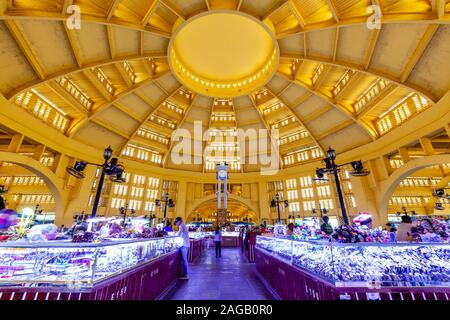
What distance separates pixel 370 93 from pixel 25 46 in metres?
26.0

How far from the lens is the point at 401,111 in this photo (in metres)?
17.3

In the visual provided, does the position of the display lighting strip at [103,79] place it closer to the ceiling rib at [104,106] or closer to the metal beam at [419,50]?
the ceiling rib at [104,106]

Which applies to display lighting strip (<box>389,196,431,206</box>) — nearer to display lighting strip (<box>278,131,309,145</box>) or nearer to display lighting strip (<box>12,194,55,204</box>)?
display lighting strip (<box>278,131,309,145</box>)

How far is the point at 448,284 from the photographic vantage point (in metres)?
2.71

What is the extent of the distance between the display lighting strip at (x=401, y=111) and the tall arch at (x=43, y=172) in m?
30.6

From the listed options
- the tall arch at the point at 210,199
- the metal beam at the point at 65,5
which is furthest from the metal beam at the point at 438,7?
the tall arch at the point at 210,199

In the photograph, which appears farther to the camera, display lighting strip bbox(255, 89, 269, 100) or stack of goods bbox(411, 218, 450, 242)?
display lighting strip bbox(255, 89, 269, 100)

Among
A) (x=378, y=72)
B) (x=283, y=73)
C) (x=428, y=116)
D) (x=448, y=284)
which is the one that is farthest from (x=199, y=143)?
(x=448, y=284)

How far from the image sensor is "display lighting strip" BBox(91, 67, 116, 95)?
17.2 meters

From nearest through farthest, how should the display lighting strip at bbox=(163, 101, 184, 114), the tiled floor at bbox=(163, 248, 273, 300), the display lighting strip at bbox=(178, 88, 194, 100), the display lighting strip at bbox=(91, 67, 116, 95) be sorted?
the tiled floor at bbox=(163, 248, 273, 300) < the display lighting strip at bbox=(91, 67, 116, 95) < the display lighting strip at bbox=(178, 88, 194, 100) < the display lighting strip at bbox=(163, 101, 184, 114)

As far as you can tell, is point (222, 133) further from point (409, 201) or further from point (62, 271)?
point (62, 271)

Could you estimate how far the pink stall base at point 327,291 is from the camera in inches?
104

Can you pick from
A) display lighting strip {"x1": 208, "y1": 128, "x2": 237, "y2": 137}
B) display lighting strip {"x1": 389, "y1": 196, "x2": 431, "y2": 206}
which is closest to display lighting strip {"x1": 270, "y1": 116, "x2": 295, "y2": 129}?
display lighting strip {"x1": 208, "y1": 128, "x2": 237, "y2": 137}

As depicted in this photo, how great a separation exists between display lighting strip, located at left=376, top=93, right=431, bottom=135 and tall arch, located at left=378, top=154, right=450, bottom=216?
4.06m
